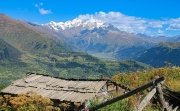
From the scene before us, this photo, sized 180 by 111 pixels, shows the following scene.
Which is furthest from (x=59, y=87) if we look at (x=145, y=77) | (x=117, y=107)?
(x=117, y=107)

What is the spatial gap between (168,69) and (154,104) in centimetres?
1625

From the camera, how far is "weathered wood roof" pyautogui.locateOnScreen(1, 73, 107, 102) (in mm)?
36219

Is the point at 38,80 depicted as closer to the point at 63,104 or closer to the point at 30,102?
the point at 63,104

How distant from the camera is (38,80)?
43031 millimetres

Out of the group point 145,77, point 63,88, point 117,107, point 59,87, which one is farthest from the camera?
point 145,77

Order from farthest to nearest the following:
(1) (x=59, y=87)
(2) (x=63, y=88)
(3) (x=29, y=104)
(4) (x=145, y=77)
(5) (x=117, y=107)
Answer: (4) (x=145, y=77)
(1) (x=59, y=87)
(2) (x=63, y=88)
(3) (x=29, y=104)
(5) (x=117, y=107)

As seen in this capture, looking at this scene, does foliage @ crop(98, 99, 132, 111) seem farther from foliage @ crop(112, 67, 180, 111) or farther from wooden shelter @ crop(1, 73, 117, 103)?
foliage @ crop(112, 67, 180, 111)

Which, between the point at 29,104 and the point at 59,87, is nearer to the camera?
the point at 29,104

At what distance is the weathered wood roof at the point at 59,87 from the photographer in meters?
36.2

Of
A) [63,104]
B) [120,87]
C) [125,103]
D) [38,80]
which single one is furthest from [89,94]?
[125,103]

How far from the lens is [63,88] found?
128 feet

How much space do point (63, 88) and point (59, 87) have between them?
2.53 feet

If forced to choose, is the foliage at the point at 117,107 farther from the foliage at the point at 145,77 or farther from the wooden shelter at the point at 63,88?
the foliage at the point at 145,77

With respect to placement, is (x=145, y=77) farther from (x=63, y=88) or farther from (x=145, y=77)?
(x=63, y=88)
